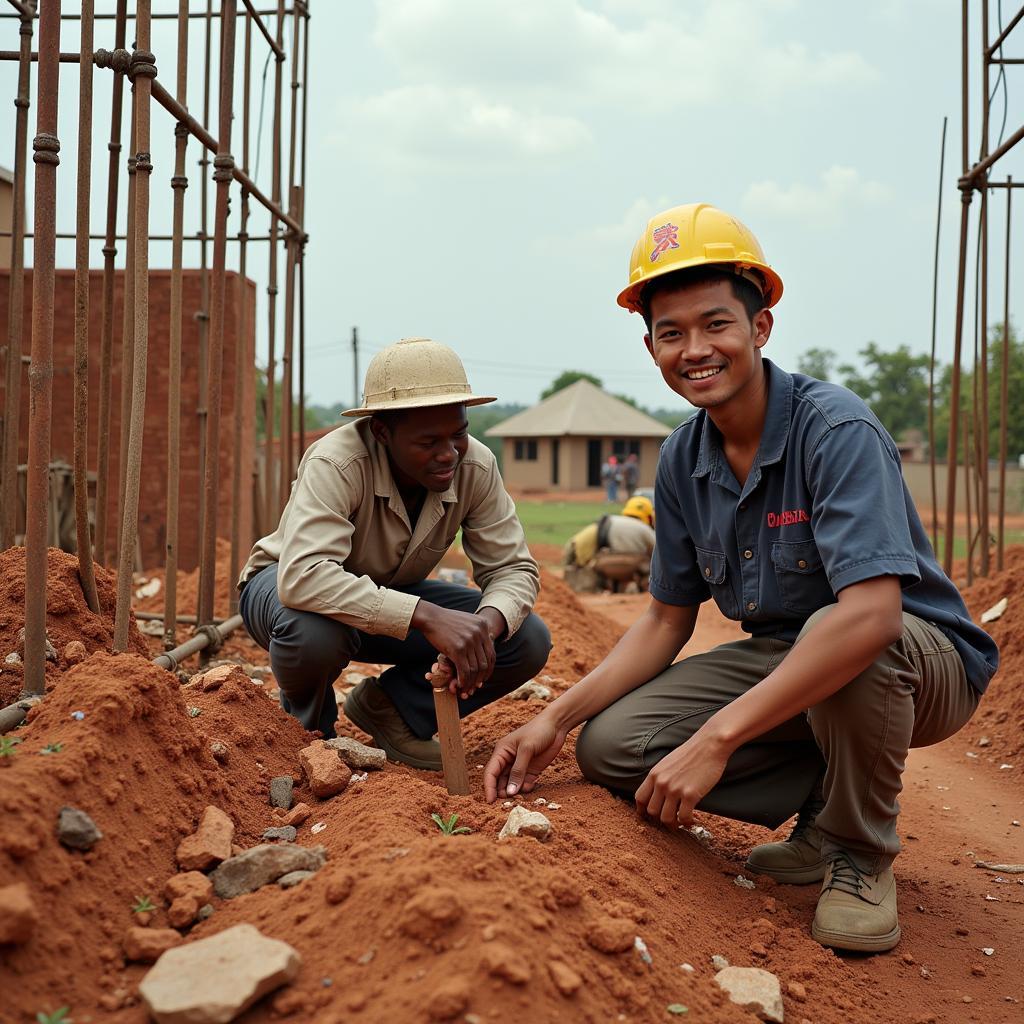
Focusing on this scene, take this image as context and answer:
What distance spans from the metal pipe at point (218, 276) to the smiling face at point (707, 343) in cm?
233

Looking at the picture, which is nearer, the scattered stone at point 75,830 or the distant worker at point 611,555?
the scattered stone at point 75,830

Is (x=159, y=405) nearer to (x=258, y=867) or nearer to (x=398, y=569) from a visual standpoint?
(x=398, y=569)

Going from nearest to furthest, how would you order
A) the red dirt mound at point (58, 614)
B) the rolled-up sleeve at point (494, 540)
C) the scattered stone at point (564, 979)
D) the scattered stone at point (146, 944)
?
1. the scattered stone at point (564, 979)
2. the scattered stone at point (146, 944)
3. the red dirt mound at point (58, 614)
4. the rolled-up sleeve at point (494, 540)

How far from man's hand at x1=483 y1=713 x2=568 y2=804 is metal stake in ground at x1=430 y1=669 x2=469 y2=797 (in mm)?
69

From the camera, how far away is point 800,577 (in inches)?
108

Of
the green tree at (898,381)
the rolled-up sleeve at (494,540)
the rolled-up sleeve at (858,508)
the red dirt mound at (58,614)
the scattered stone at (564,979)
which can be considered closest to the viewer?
the scattered stone at (564,979)

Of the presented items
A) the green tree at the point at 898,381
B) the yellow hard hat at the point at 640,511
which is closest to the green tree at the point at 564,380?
the green tree at the point at 898,381

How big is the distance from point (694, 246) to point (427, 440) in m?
0.95

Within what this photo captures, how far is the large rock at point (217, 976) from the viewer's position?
162 cm

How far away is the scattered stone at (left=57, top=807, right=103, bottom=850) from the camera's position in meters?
1.98

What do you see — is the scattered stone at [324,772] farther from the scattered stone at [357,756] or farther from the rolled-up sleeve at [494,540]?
the rolled-up sleeve at [494,540]

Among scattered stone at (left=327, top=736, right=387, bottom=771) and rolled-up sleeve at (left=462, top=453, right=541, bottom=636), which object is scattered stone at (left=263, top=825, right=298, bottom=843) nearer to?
scattered stone at (left=327, top=736, right=387, bottom=771)

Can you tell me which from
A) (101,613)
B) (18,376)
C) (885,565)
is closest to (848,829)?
(885,565)

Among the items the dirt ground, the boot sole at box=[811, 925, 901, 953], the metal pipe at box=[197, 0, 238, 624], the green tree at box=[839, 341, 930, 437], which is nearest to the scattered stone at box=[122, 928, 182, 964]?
the dirt ground
